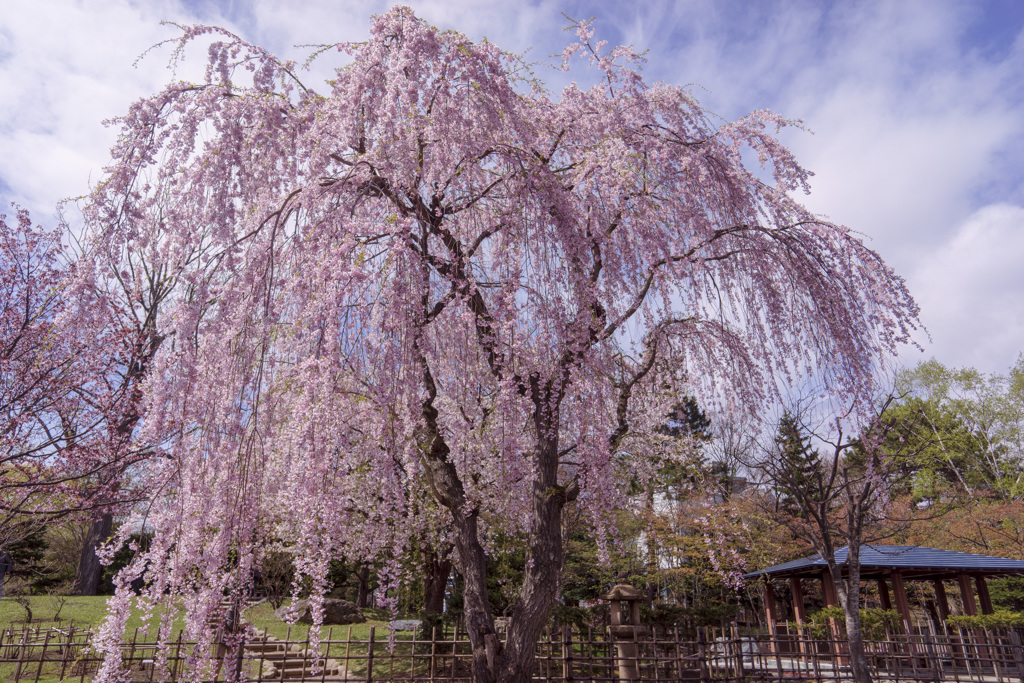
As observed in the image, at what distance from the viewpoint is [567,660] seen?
25.5ft

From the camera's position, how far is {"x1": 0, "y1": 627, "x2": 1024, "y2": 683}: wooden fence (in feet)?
26.5

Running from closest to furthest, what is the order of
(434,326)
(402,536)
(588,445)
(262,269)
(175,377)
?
(175,377), (262,269), (588,445), (434,326), (402,536)

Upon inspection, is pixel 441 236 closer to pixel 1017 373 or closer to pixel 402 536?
pixel 402 536

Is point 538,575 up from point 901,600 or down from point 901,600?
up

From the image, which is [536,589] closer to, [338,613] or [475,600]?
[475,600]

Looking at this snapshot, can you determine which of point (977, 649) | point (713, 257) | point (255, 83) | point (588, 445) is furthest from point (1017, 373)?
point (255, 83)

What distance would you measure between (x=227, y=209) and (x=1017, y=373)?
27333mm

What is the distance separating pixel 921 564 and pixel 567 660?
919 cm

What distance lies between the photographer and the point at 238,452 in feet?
13.5

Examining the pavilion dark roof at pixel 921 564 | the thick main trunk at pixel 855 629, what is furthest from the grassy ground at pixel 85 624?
the pavilion dark roof at pixel 921 564

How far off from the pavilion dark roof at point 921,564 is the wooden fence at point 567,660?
130 centimetres

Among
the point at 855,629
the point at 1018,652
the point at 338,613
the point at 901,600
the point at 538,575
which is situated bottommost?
the point at 1018,652

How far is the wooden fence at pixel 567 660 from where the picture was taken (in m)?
8.08

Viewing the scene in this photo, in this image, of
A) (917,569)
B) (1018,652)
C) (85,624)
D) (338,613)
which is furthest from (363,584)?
(1018,652)
